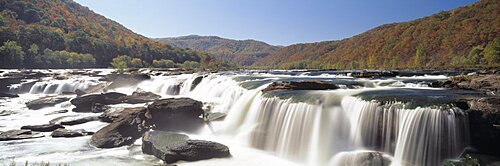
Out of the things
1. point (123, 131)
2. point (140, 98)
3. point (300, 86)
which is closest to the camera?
point (123, 131)

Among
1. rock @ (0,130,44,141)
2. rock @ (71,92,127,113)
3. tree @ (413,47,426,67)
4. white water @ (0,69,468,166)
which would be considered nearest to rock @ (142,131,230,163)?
white water @ (0,69,468,166)

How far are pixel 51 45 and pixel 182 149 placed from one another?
91719 millimetres

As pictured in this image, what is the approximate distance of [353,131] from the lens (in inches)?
487

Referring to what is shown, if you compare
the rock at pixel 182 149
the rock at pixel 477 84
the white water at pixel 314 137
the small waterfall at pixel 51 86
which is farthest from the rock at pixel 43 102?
the rock at pixel 477 84

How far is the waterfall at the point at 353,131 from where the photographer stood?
10094 millimetres

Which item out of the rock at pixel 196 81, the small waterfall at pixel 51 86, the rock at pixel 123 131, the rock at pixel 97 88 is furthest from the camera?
the small waterfall at pixel 51 86

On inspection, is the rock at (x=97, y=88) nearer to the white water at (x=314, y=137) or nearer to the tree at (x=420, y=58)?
the white water at (x=314, y=137)

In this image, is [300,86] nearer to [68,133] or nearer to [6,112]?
A: [68,133]

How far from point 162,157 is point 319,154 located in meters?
5.50

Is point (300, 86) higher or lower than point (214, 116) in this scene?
higher

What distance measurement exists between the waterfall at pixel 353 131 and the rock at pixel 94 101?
429 inches

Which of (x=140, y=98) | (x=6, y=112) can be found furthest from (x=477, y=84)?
(x=6, y=112)

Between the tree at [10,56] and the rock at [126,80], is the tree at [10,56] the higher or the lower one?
the higher one

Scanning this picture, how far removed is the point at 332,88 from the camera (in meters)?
18.8
